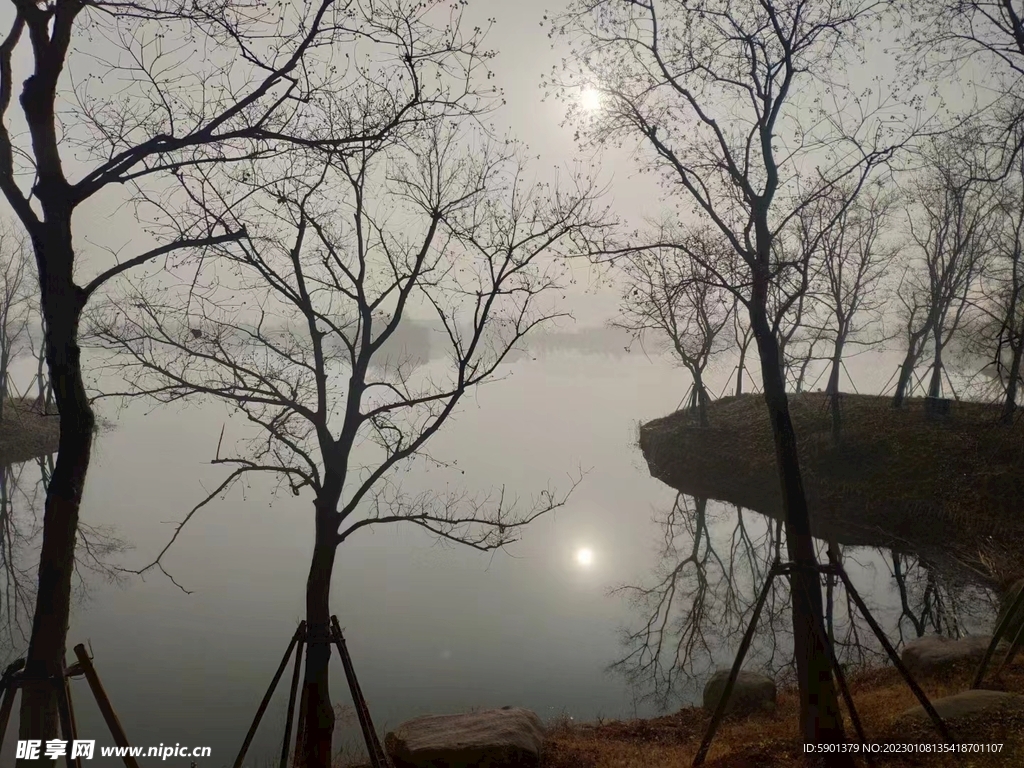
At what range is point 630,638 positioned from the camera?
645 inches

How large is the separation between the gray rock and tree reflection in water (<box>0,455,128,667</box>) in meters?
11.3

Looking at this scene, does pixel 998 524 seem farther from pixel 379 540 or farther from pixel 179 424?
pixel 179 424

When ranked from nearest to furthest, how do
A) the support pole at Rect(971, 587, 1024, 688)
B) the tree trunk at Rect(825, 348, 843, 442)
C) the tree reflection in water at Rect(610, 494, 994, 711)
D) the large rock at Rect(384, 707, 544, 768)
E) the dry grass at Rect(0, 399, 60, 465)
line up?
the large rock at Rect(384, 707, 544, 768), the support pole at Rect(971, 587, 1024, 688), the tree reflection in water at Rect(610, 494, 994, 711), the tree trunk at Rect(825, 348, 843, 442), the dry grass at Rect(0, 399, 60, 465)

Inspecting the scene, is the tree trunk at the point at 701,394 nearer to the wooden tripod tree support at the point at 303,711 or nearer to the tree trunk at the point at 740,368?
the tree trunk at the point at 740,368

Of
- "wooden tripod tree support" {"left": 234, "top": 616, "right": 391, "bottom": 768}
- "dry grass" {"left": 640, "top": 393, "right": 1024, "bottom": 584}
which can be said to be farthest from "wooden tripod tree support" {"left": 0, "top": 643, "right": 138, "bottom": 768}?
"dry grass" {"left": 640, "top": 393, "right": 1024, "bottom": 584}

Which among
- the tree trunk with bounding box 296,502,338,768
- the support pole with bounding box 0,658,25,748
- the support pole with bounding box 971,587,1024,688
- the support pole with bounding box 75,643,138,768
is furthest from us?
the support pole with bounding box 971,587,1024,688

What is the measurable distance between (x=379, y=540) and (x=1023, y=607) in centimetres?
1879

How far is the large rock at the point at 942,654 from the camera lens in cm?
1102

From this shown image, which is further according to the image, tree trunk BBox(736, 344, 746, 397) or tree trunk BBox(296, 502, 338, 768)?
tree trunk BBox(736, 344, 746, 397)

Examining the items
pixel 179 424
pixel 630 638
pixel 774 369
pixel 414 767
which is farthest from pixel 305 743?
pixel 179 424

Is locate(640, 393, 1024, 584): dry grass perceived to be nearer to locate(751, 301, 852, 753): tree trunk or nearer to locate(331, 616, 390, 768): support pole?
locate(751, 301, 852, 753): tree trunk

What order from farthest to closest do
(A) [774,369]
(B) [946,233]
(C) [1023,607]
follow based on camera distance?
(B) [946,233] → (C) [1023,607] → (A) [774,369]

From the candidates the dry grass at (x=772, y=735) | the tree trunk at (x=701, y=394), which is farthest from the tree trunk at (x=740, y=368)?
the dry grass at (x=772, y=735)

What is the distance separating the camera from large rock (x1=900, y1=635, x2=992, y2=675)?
11.0 metres
